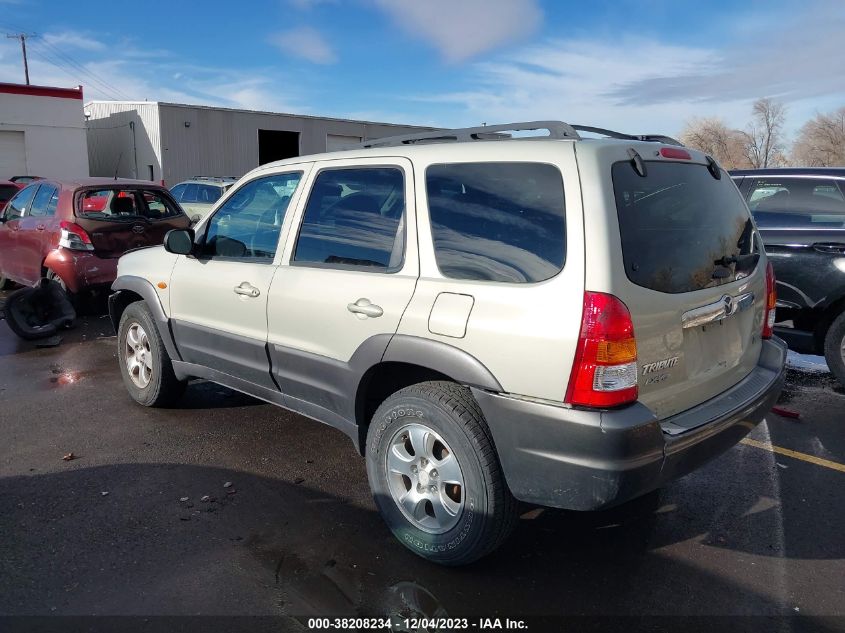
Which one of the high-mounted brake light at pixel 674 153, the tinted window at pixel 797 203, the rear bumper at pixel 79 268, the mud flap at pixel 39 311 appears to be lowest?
the mud flap at pixel 39 311

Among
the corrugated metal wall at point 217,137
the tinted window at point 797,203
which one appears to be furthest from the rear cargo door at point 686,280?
the corrugated metal wall at point 217,137

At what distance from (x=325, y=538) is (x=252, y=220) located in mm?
2034

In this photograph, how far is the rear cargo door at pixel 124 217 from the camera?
25.2 ft

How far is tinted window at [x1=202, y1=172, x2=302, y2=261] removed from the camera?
395 centimetres

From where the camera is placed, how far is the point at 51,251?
7668 mm

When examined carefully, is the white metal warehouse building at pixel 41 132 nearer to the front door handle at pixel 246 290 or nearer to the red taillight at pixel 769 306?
the front door handle at pixel 246 290

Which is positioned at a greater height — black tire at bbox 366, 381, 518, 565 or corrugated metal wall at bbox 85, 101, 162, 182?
corrugated metal wall at bbox 85, 101, 162, 182

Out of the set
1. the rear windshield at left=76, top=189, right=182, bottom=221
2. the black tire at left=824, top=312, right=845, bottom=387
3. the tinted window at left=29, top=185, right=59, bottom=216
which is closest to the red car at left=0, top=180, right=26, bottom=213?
the tinted window at left=29, top=185, right=59, bottom=216

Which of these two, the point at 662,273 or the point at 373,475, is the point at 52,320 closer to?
the point at 373,475

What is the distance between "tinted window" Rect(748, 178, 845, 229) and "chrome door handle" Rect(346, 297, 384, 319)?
441 cm

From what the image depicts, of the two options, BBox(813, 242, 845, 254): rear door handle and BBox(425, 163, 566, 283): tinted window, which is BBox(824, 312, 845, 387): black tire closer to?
BBox(813, 242, 845, 254): rear door handle

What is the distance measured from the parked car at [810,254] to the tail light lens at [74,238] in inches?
282

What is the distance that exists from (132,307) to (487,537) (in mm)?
3481

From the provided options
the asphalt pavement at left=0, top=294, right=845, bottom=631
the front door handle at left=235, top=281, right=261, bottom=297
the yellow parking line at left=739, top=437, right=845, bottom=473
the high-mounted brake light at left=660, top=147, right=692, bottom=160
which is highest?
the high-mounted brake light at left=660, top=147, right=692, bottom=160
